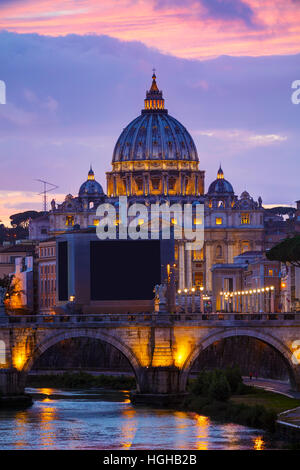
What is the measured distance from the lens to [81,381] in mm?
102188

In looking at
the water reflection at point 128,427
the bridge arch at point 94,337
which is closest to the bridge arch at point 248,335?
the bridge arch at point 94,337

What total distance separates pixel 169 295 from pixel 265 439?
54.7 meters

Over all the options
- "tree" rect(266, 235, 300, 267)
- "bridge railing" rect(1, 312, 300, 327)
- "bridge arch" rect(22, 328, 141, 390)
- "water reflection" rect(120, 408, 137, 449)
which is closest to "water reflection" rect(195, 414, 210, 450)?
"water reflection" rect(120, 408, 137, 449)

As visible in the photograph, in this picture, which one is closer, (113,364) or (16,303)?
(113,364)

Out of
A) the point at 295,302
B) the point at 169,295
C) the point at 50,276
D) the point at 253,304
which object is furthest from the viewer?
the point at 50,276

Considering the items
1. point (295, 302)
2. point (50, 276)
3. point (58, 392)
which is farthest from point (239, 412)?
point (50, 276)

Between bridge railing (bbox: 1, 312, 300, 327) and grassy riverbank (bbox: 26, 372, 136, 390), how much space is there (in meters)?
10.9

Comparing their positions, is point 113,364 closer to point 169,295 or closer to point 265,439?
point 169,295

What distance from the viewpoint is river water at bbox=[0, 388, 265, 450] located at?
71812 millimetres

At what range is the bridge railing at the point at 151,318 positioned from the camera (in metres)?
85.6

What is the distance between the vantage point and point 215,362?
333ft

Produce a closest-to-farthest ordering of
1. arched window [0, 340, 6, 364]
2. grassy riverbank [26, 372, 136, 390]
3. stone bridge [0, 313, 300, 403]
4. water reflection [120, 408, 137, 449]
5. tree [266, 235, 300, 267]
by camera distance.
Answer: water reflection [120, 408, 137, 449]
stone bridge [0, 313, 300, 403]
arched window [0, 340, 6, 364]
grassy riverbank [26, 372, 136, 390]
tree [266, 235, 300, 267]

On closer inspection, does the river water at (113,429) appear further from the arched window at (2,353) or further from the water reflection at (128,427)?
the arched window at (2,353)

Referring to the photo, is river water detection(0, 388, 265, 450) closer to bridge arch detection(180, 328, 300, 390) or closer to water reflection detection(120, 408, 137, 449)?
water reflection detection(120, 408, 137, 449)
